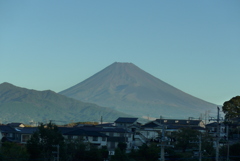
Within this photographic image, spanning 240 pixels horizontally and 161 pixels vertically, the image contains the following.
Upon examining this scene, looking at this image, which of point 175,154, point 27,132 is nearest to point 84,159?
point 175,154

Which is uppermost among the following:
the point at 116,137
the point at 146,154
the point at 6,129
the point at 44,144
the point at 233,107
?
the point at 233,107

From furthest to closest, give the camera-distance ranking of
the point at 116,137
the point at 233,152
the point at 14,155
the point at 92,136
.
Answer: the point at 116,137
the point at 92,136
the point at 233,152
the point at 14,155

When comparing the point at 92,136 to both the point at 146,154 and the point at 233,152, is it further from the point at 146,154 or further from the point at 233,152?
the point at 233,152

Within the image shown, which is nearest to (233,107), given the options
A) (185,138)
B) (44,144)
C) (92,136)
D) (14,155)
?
(185,138)

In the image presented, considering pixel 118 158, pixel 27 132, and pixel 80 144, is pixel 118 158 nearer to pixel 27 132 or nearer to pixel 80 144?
pixel 80 144

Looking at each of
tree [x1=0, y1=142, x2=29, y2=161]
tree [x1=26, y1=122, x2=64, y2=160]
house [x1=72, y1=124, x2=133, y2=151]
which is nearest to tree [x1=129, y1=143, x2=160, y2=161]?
tree [x1=26, y1=122, x2=64, y2=160]

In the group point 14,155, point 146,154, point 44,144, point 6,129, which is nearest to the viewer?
point 14,155

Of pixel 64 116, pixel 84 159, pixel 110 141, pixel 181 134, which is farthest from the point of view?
pixel 64 116

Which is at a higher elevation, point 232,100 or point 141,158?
point 232,100

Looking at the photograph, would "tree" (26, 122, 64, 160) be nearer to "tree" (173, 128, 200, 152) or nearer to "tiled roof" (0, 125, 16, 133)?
"tree" (173, 128, 200, 152)
